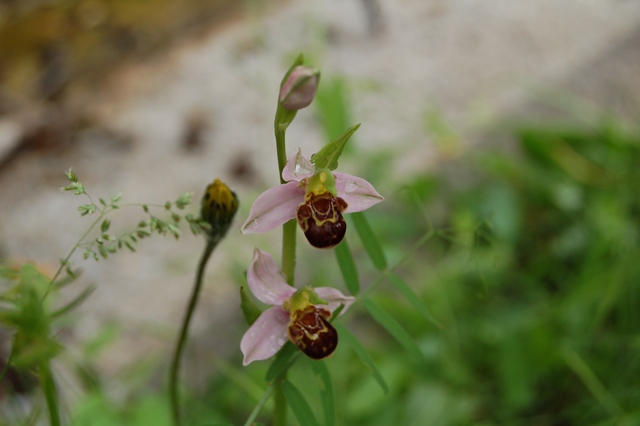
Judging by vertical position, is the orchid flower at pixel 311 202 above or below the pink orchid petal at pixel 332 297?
above

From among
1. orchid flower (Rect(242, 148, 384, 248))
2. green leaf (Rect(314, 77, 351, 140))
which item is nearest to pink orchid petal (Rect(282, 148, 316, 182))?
orchid flower (Rect(242, 148, 384, 248))

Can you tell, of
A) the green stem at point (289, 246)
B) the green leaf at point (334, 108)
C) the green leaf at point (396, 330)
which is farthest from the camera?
the green leaf at point (334, 108)

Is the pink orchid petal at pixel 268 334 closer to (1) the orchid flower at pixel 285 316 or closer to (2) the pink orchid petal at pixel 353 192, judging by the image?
(1) the orchid flower at pixel 285 316

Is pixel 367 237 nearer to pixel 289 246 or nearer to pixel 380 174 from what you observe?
pixel 289 246

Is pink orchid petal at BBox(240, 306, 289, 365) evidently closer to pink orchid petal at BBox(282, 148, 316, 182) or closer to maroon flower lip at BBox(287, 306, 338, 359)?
maroon flower lip at BBox(287, 306, 338, 359)

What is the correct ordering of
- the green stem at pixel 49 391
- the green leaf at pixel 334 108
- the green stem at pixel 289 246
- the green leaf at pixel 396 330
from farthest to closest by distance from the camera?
the green leaf at pixel 334 108, the green leaf at pixel 396 330, the green stem at pixel 289 246, the green stem at pixel 49 391

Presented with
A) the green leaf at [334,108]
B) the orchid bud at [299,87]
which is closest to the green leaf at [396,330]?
the orchid bud at [299,87]
